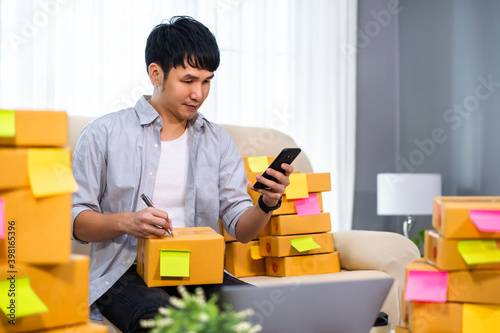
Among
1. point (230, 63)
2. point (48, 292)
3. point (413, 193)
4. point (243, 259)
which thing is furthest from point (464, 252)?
point (230, 63)

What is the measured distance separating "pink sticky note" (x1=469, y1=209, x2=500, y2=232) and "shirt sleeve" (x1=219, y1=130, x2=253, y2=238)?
32.2 inches

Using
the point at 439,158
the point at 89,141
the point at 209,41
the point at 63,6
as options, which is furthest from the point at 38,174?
the point at 439,158

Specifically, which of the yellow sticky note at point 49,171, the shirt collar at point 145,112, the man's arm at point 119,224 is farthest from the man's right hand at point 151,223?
the yellow sticky note at point 49,171

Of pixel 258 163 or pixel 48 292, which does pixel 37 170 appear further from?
pixel 258 163

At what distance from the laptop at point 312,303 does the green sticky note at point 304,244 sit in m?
1.03

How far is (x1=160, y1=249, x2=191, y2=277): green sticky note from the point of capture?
1.27 metres

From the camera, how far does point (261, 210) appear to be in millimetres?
1588

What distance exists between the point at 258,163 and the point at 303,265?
0.45 meters

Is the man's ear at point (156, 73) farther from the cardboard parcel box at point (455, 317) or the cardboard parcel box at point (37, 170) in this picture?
the cardboard parcel box at point (455, 317)

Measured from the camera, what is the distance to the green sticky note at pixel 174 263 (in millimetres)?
1271

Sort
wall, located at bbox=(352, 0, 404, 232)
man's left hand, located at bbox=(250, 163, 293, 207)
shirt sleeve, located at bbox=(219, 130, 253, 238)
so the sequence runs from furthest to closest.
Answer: wall, located at bbox=(352, 0, 404, 232)
shirt sleeve, located at bbox=(219, 130, 253, 238)
man's left hand, located at bbox=(250, 163, 293, 207)

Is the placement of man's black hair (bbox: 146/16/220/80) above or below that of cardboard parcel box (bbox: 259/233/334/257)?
above

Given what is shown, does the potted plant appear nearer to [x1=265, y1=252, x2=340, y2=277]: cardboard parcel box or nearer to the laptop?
the laptop

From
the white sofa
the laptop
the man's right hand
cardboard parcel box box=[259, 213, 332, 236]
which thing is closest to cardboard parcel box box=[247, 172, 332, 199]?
cardboard parcel box box=[259, 213, 332, 236]
